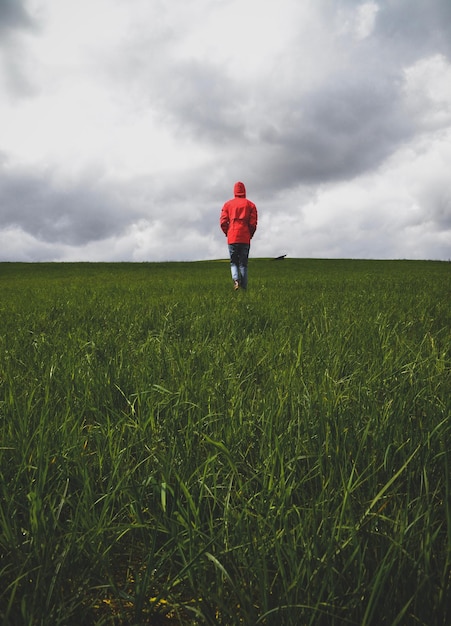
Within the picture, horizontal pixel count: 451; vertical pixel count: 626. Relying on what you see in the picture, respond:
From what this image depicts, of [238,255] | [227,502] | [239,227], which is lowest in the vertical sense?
[227,502]

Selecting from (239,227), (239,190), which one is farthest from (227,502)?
(239,190)

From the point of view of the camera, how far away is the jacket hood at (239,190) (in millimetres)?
10531

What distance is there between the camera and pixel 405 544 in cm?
104

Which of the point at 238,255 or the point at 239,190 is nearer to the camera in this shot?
the point at 238,255

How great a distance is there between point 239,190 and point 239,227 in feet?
3.41

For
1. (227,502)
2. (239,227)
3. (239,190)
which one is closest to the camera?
(227,502)

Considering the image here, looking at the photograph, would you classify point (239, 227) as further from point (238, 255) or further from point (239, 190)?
point (239, 190)

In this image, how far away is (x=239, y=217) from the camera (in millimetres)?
10344

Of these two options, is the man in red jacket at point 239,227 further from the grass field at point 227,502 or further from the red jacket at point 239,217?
the grass field at point 227,502

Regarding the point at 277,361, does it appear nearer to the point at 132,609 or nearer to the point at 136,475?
the point at 136,475

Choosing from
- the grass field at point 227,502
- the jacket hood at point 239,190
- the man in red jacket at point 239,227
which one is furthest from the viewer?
the jacket hood at point 239,190

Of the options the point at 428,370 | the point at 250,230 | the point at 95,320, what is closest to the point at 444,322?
the point at 428,370

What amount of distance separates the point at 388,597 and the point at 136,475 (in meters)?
0.99

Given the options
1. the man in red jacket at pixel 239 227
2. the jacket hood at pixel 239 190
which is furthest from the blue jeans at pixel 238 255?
the jacket hood at pixel 239 190
